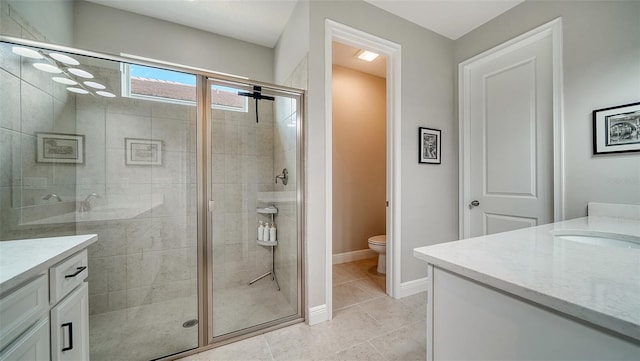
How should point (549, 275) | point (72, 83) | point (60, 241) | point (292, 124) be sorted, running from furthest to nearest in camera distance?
point (292, 124)
point (72, 83)
point (60, 241)
point (549, 275)

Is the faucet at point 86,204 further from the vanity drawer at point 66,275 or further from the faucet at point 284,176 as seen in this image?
the faucet at point 284,176

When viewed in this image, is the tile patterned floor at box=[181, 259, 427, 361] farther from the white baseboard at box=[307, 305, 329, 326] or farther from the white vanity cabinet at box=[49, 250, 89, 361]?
the white vanity cabinet at box=[49, 250, 89, 361]

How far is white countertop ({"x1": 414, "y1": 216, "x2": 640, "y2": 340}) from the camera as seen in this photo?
0.43 meters

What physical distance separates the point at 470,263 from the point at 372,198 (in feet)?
9.24

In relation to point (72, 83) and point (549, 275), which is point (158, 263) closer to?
point (72, 83)

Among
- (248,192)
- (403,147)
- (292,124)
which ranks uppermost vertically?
(292,124)

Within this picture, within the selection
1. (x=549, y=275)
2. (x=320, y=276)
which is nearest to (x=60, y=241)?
(x=320, y=276)

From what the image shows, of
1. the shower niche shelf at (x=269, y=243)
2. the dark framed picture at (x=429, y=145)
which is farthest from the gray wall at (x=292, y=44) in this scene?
the shower niche shelf at (x=269, y=243)

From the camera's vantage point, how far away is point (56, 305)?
2.93 feet

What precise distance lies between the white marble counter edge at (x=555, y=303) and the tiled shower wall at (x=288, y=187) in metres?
1.44

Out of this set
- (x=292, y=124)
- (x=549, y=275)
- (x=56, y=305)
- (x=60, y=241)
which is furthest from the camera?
(x=292, y=124)

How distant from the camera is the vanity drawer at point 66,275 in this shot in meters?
0.87

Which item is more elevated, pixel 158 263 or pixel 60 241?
pixel 60 241

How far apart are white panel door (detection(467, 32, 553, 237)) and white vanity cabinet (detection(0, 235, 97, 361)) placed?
303 cm
